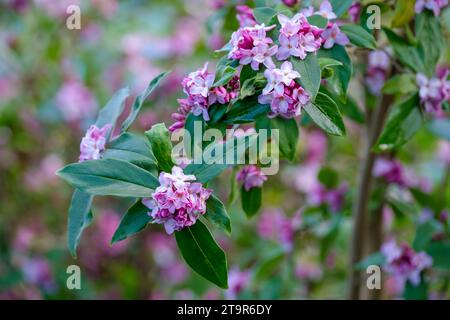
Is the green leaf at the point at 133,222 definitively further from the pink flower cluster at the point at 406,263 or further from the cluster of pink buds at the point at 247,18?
the pink flower cluster at the point at 406,263

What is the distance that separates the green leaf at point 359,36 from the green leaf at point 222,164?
0.21 metres

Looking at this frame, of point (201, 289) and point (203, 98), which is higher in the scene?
point (203, 98)

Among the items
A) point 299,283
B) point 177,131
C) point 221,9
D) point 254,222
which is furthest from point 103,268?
point 177,131

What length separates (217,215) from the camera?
708 mm

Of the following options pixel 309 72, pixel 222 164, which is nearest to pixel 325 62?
pixel 309 72

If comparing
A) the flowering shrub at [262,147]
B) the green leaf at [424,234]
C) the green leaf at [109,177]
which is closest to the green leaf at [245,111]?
the flowering shrub at [262,147]

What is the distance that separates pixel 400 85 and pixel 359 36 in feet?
0.44

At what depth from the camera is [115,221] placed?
1.84m

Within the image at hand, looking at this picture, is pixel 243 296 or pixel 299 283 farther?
pixel 299 283

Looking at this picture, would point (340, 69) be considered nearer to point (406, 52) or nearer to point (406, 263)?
point (406, 52)

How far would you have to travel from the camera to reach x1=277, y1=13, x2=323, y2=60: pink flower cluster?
0.71m

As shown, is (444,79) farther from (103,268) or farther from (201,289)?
(103,268)
